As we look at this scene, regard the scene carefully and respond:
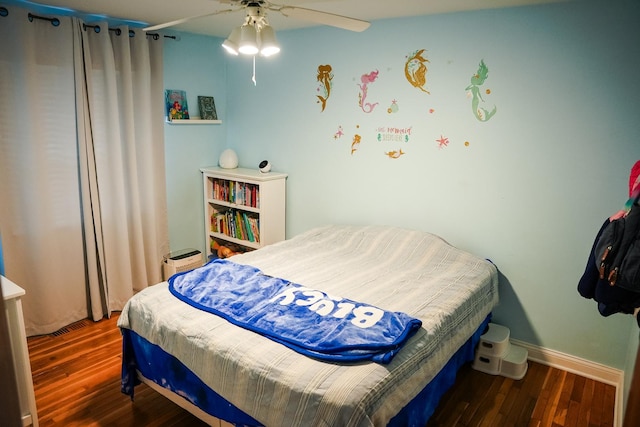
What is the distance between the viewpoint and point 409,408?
189 cm

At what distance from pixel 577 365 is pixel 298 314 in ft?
6.35

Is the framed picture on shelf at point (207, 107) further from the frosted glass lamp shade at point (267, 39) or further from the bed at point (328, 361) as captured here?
the frosted glass lamp shade at point (267, 39)

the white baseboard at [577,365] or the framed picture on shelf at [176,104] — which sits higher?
the framed picture on shelf at [176,104]

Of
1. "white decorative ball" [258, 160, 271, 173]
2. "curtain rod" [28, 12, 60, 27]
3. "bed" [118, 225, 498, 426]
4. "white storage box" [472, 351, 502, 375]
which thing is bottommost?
"white storage box" [472, 351, 502, 375]

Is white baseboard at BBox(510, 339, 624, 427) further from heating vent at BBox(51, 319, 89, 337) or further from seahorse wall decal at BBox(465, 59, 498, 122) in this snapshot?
heating vent at BBox(51, 319, 89, 337)

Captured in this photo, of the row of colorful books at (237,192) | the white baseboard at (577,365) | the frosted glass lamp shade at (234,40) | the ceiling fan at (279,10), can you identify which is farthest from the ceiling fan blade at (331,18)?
the white baseboard at (577,365)

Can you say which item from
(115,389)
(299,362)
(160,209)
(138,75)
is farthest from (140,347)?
(138,75)

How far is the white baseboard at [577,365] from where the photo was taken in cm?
262

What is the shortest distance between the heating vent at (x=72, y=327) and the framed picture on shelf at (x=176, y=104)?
1777mm

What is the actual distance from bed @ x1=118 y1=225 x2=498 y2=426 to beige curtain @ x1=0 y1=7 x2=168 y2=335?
115 cm

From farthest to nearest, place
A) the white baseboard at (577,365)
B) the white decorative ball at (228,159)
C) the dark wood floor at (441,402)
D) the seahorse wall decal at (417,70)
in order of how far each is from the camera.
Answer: the white decorative ball at (228,159) → the seahorse wall decal at (417,70) → the white baseboard at (577,365) → the dark wood floor at (441,402)

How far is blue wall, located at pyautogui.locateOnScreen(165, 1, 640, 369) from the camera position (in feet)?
8.15

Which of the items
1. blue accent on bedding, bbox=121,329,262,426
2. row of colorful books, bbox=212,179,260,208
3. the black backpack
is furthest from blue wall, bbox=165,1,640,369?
blue accent on bedding, bbox=121,329,262,426

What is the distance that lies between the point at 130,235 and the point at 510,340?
3.01 m
